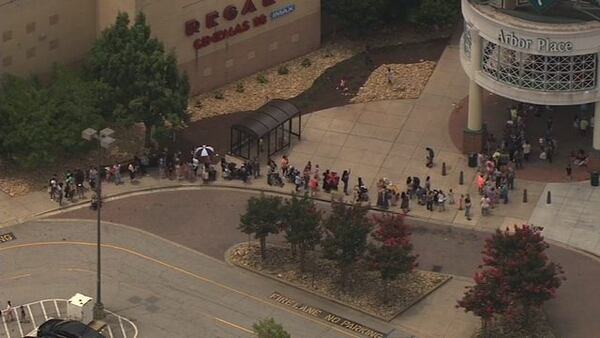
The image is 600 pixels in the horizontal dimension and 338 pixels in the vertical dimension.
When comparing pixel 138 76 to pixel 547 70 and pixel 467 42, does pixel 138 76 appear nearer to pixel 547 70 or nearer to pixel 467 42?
pixel 467 42

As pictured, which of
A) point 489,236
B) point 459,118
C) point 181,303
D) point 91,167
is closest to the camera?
point 181,303

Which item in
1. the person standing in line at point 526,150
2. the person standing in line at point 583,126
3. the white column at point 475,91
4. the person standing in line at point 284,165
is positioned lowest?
the person standing in line at point 284,165

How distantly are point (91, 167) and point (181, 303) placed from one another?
1571cm

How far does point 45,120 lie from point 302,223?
18.6 meters

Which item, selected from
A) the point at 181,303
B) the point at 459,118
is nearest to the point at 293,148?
the point at 459,118

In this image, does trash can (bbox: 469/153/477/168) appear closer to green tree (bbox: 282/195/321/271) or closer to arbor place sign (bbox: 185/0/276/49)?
green tree (bbox: 282/195/321/271)

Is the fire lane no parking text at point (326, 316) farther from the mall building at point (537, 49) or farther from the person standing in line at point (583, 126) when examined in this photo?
the person standing in line at point (583, 126)

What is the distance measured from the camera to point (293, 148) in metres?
87.2

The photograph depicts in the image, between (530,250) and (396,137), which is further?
(396,137)

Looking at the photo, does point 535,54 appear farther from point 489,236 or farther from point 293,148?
point 293,148

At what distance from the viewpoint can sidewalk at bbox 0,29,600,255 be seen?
79188 millimetres

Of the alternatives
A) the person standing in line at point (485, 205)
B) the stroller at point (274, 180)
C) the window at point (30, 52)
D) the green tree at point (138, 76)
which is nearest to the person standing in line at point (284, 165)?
the stroller at point (274, 180)

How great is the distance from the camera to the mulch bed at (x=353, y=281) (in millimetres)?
71250

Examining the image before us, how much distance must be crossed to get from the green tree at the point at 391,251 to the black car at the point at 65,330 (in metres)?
14.1
